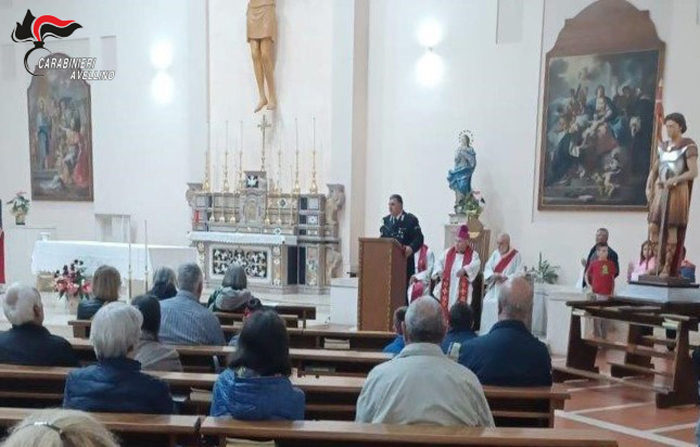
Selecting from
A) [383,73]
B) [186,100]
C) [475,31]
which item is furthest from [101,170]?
[475,31]

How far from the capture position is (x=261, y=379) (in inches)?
90.4

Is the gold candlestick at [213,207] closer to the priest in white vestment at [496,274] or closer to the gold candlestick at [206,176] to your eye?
the gold candlestick at [206,176]

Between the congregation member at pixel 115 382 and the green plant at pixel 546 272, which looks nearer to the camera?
the congregation member at pixel 115 382

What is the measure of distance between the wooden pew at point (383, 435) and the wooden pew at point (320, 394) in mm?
696

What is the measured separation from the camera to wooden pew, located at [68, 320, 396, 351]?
4.62m

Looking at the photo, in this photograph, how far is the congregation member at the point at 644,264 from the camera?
7.21 metres

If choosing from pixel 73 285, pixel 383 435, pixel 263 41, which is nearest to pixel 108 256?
pixel 73 285

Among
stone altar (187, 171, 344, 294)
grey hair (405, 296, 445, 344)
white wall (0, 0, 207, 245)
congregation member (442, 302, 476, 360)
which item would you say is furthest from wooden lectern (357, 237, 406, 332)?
white wall (0, 0, 207, 245)

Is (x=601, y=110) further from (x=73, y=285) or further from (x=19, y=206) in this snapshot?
(x=19, y=206)

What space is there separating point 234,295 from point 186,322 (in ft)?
3.50

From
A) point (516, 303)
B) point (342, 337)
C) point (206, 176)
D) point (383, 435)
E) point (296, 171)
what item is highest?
point (296, 171)

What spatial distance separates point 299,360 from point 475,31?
809 cm

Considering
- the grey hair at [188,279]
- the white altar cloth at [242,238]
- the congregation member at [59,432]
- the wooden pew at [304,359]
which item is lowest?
the white altar cloth at [242,238]

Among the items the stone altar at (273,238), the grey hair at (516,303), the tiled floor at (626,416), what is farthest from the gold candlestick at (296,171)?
the grey hair at (516,303)
